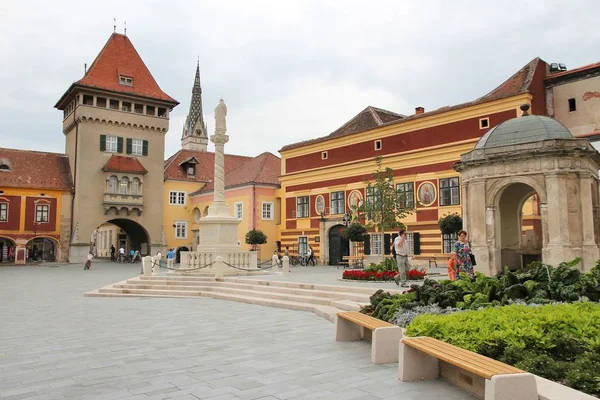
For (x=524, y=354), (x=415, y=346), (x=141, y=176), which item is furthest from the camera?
(x=141, y=176)

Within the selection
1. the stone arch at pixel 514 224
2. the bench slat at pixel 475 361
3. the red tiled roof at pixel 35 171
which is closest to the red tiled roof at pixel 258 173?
the red tiled roof at pixel 35 171

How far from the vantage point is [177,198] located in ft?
179

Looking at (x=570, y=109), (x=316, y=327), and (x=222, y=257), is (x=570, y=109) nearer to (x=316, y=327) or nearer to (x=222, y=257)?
(x=222, y=257)

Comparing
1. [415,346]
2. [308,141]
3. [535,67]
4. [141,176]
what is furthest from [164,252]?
[415,346]

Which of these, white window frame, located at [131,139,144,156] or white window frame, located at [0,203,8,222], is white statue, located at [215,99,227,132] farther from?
white window frame, located at [0,203,8,222]

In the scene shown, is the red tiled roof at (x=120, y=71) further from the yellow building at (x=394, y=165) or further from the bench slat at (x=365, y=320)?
the bench slat at (x=365, y=320)

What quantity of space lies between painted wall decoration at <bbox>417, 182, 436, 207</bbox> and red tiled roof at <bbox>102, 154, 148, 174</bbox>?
92.6ft

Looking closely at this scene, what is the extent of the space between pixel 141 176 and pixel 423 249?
96.8 ft

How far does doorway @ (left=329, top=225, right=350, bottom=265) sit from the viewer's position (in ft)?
126

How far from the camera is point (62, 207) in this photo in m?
47.2

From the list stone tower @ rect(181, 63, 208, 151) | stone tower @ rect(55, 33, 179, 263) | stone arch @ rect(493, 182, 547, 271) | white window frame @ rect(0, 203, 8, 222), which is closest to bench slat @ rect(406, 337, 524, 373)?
stone arch @ rect(493, 182, 547, 271)

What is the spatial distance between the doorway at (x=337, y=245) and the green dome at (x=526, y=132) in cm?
2265

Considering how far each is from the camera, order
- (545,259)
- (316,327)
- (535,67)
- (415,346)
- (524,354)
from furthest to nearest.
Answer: (535,67) → (545,259) → (316,327) → (415,346) → (524,354)

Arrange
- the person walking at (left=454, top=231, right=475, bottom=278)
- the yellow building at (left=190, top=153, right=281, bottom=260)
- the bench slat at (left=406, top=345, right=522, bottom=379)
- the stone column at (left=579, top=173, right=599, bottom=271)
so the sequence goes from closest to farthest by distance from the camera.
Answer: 1. the bench slat at (left=406, top=345, right=522, bottom=379)
2. the person walking at (left=454, top=231, right=475, bottom=278)
3. the stone column at (left=579, top=173, right=599, bottom=271)
4. the yellow building at (left=190, top=153, right=281, bottom=260)
